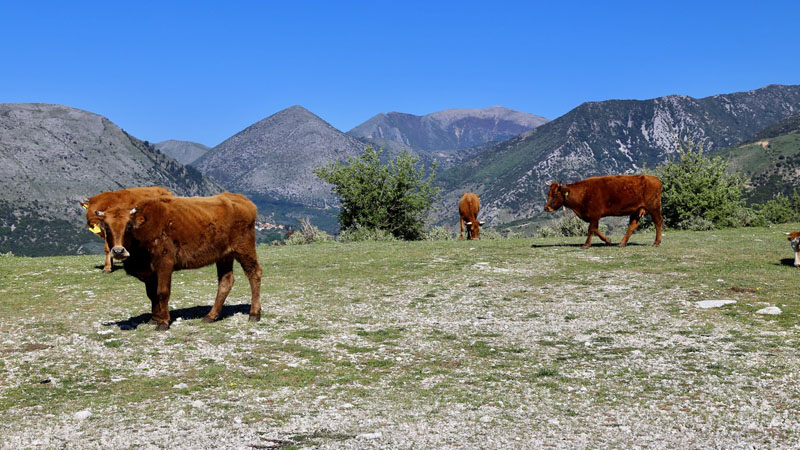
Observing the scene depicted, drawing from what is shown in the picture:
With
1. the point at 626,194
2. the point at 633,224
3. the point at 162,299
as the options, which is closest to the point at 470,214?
the point at 633,224

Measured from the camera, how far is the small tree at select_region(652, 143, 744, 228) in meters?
40.2

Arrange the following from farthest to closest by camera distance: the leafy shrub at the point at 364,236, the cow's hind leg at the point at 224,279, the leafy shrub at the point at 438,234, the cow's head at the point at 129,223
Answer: the leafy shrub at the point at 438,234, the leafy shrub at the point at 364,236, the cow's hind leg at the point at 224,279, the cow's head at the point at 129,223

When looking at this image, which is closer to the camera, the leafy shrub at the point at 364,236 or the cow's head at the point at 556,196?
the cow's head at the point at 556,196

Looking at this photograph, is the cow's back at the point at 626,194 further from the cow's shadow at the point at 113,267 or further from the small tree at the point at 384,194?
the small tree at the point at 384,194

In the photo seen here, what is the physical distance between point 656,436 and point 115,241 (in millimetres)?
8543

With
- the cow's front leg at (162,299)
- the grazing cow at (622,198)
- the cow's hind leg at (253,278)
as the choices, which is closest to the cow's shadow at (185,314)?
A: the cow's front leg at (162,299)

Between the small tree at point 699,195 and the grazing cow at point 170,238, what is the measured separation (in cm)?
3398

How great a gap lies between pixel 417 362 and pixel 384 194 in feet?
119

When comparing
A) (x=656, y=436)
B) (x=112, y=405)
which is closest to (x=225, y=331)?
(x=112, y=405)

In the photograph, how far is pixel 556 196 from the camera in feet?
74.8

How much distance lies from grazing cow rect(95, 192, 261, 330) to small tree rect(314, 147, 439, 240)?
104 ft

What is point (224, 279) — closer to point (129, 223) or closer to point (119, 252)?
point (129, 223)

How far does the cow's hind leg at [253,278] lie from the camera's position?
11.6m

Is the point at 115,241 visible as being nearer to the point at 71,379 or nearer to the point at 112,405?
the point at 71,379
